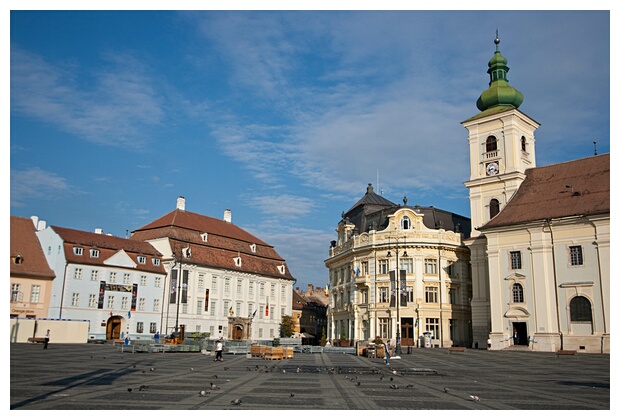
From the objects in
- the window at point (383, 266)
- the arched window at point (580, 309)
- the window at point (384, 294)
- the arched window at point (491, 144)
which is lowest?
the arched window at point (580, 309)

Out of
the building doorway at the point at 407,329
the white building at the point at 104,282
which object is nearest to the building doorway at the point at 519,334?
the building doorway at the point at 407,329

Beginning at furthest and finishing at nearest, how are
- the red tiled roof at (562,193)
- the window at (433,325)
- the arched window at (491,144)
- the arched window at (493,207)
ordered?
1. the window at (433,325)
2. the arched window at (491,144)
3. the arched window at (493,207)
4. the red tiled roof at (562,193)

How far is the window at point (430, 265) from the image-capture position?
188 ft

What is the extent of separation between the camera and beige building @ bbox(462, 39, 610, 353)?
3988cm

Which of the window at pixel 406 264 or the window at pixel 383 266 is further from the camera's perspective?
the window at pixel 383 266

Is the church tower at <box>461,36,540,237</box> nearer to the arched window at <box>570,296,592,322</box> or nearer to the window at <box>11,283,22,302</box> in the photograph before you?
the arched window at <box>570,296,592,322</box>

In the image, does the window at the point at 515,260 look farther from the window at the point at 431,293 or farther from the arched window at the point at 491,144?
the window at the point at 431,293

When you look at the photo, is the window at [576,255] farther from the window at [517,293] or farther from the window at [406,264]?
the window at [406,264]

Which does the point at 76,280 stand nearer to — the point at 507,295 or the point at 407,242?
the point at 407,242

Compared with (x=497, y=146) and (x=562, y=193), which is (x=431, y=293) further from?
(x=562, y=193)

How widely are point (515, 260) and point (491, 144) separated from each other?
13286mm

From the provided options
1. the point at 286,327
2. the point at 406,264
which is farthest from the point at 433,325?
the point at 286,327

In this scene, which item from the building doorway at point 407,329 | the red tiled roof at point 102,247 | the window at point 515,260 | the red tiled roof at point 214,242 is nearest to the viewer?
the window at point 515,260

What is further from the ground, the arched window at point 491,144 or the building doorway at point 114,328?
the arched window at point 491,144
